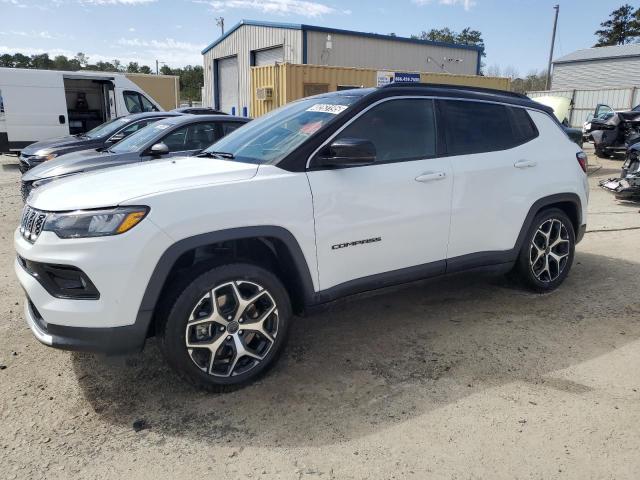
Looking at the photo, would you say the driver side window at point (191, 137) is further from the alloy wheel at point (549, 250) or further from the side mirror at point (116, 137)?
the alloy wheel at point (549, 250)

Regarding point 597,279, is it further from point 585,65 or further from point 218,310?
point 585,65

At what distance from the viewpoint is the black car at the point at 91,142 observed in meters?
9.03

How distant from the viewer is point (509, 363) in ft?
11.3

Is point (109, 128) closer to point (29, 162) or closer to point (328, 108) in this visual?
point (29, 162)

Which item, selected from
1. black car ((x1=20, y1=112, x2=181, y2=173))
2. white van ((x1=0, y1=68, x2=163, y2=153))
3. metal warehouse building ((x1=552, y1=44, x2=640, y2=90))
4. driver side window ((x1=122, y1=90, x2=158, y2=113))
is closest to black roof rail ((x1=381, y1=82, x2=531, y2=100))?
black car ((x1=20, y1=112, x2=181, y2=173))

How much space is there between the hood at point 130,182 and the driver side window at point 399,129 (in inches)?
31.9

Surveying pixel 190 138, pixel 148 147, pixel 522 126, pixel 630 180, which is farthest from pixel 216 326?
pixel 630 180

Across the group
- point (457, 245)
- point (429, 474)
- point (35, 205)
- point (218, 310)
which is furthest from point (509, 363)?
point (35, 205)

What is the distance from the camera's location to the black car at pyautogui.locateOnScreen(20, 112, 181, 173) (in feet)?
29.6

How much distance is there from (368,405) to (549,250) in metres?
2.53

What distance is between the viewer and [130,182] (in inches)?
118

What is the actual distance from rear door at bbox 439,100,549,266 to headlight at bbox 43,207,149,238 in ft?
7.25

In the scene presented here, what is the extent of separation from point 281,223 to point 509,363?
178 cm

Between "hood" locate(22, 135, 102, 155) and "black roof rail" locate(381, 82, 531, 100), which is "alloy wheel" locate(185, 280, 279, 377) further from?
"hood" locate(22, 135, 102, 155)
